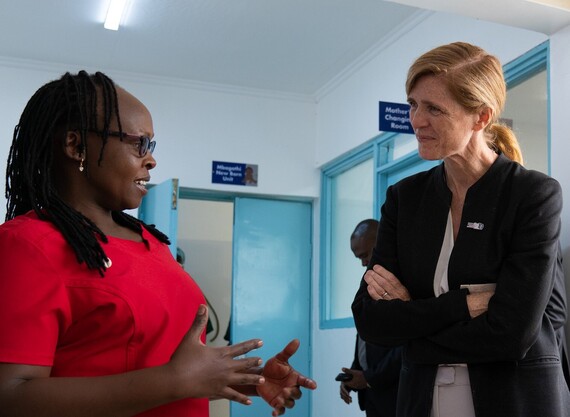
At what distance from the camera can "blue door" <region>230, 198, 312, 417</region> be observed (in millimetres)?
7445

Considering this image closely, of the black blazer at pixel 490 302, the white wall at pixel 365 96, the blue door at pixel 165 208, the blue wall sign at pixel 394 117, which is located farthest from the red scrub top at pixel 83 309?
the blue door at pixel 165 208

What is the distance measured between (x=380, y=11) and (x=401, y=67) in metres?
0.49

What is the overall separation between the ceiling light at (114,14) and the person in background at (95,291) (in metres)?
4.36

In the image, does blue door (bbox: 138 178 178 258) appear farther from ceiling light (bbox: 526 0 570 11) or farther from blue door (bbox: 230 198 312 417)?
ceiling light (bbox: 526 0 570 11)

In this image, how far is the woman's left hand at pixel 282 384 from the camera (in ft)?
5.15

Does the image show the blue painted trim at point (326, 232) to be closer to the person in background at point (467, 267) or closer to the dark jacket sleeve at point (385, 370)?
the dark jacket sleeve at point (385, 370)

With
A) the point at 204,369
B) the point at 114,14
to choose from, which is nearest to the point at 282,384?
the point at 204,369

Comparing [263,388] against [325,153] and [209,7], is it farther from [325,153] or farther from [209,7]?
[325,153]

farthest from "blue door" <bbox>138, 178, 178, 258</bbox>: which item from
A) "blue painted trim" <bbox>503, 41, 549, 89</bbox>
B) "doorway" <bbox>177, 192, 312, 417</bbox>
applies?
"blue painted trim" <bbox>503, 41, 549, 89</bbox>

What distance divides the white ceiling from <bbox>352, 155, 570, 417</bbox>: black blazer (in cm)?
388

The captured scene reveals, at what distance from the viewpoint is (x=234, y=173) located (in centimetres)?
742

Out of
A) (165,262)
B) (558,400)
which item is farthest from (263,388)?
(558,400)

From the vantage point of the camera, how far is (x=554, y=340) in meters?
2.04

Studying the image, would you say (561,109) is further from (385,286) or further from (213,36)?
(213,36)
